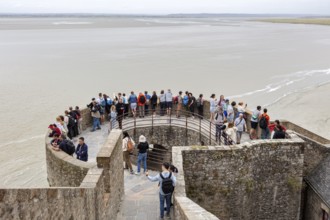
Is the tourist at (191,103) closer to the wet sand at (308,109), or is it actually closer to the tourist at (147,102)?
the tourist at (147,102)

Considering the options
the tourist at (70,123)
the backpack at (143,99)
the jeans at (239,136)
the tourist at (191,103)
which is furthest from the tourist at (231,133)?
the tourist at (70,123)

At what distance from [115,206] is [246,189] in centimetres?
396

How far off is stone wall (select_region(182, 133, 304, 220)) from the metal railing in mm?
3518

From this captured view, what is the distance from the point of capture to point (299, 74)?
4319 cm

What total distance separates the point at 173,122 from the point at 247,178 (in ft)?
19.6

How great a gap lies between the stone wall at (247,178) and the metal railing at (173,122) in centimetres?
352

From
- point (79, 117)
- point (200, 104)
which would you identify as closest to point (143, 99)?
point (200, 104)

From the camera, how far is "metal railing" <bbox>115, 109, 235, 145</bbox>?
1538cm

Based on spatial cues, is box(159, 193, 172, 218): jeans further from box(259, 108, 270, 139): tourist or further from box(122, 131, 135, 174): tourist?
box(259, 108, 270, 139): tourist

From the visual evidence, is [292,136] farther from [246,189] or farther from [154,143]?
[154,143]

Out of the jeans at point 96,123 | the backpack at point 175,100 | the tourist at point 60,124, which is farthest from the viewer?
the backpack at point 175,100

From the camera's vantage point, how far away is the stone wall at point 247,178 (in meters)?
10.6

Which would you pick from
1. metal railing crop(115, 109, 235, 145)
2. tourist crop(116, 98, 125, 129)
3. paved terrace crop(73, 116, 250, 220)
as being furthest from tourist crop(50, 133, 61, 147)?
tourist crop(116, 98, 125, 129)

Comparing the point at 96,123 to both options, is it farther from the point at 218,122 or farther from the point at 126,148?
the point at 218,122
